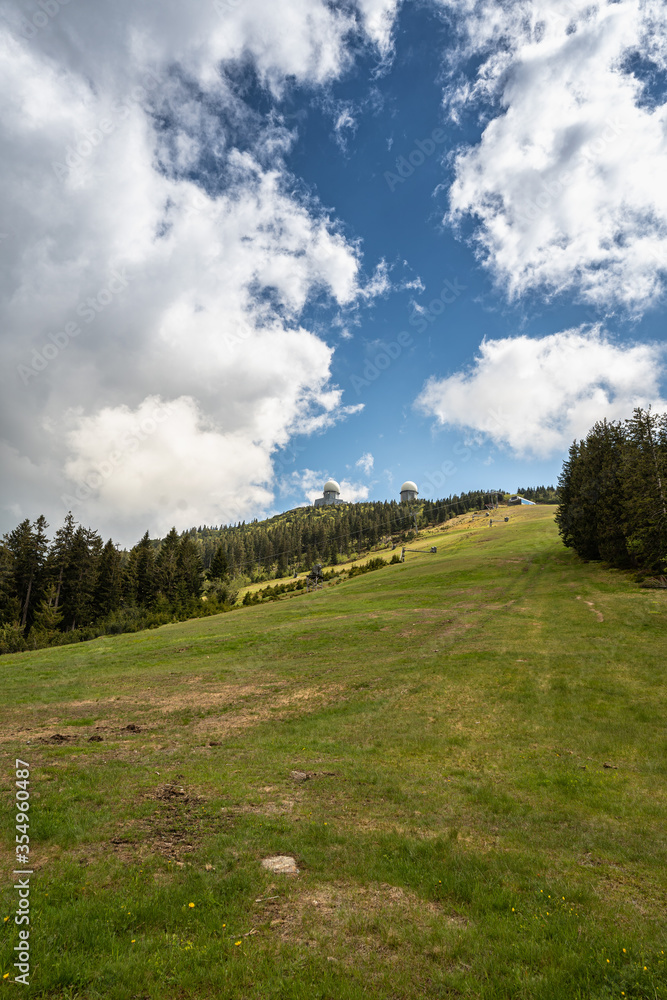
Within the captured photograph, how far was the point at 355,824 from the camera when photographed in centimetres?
1155

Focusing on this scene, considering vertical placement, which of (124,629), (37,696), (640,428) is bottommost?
(124,629)

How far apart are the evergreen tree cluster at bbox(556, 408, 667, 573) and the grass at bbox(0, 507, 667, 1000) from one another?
20827mm

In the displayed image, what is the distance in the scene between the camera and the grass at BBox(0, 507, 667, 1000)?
21.6ft

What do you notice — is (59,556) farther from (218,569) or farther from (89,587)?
(218,569)

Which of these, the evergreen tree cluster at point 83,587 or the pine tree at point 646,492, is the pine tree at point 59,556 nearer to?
the evergreen tree cluster at point 83,587

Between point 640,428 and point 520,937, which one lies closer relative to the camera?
point 520,937

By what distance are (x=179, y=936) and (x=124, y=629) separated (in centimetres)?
6711

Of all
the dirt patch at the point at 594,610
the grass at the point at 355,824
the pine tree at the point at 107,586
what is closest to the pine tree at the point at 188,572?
the pine tree at the point at 107,586

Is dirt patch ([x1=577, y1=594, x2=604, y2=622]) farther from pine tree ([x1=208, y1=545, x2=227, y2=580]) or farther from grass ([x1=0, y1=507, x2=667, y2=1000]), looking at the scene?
pine tree ([x1=208, y1=545, x2=227, y2=580])

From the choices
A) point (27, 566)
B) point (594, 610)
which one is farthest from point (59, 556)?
point (594, 610)

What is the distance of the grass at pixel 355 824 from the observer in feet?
21.6

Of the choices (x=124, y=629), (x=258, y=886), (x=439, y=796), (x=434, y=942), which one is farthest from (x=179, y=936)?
(x=124, y=629)

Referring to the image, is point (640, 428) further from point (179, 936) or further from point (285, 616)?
point (179, 936)

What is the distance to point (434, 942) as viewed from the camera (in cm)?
722
